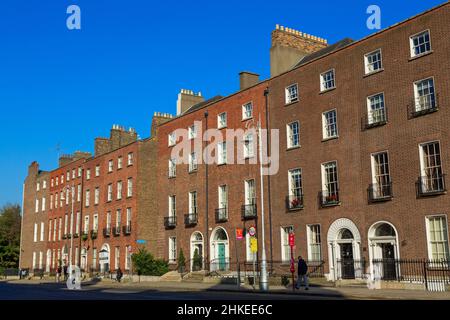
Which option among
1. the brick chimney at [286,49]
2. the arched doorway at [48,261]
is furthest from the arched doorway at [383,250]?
the arched doorway at [48,261]

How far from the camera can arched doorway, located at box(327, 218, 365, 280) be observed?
32.5 m

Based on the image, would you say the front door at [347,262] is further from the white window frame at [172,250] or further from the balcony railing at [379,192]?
the white window frame at [172,250]

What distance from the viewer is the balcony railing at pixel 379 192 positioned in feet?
102

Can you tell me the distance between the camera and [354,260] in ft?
105

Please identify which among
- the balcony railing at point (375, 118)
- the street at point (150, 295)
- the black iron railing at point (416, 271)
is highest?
the balcony railing at point (375, 118)

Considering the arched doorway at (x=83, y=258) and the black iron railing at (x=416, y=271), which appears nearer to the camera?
the black iron railing at (x=416, y=271)

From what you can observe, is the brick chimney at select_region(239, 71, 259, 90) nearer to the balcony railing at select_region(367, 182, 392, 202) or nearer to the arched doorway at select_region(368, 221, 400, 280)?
the balcony railing at select_region(367, 182, 392, 202)

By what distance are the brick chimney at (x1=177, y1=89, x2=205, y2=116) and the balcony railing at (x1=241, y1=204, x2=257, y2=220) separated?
1671 cm

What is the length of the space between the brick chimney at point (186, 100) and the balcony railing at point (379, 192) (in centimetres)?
2629

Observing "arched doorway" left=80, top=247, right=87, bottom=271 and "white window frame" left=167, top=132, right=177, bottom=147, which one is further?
"arched doorway" left=80, top=247, right=87, bottom=271

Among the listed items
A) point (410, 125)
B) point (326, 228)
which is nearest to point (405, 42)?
point (410, 125)

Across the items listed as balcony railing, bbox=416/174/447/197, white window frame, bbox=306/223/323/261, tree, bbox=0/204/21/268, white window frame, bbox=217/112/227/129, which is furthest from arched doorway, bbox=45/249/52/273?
balcony railing, bbox=416/174/447/197

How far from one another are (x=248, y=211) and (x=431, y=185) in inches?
588
